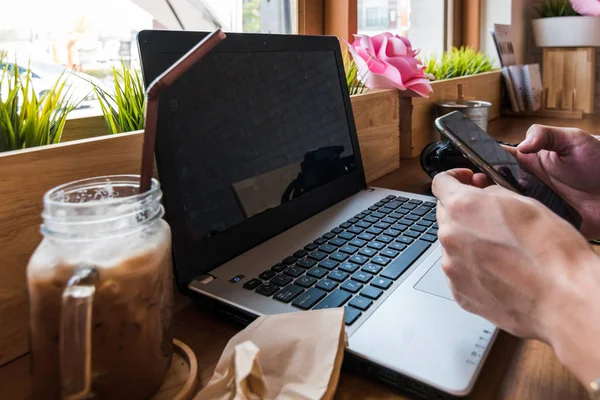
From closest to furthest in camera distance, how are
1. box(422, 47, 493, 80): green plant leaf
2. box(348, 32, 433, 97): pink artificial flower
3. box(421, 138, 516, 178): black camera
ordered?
box(421, 138, 516, 178): black camera
box(348, 32, 433, 97): pink artificial flower
box(422, 47, 493, 80): green plant leaf

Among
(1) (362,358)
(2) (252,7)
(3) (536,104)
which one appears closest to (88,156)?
(1) (362,358)

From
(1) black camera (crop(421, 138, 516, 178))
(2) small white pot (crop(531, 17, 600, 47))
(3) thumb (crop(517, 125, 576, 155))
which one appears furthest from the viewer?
(2) small white pot (crop(531, 17, 600, 47))

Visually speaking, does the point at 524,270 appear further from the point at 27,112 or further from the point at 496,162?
the point at 27,112

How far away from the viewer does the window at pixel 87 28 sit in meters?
0.69

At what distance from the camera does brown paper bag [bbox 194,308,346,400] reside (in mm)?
330

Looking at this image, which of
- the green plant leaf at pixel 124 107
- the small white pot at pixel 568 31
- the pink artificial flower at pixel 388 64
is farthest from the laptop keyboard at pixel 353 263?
the small white pot at pixel 568 31

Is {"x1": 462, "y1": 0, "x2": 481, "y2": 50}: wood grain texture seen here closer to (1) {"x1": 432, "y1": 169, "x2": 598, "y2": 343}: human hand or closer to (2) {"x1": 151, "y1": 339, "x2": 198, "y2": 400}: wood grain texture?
(1) {"x1": 432, "y1": 169, "x2": 598, "y2": 343}: human hand

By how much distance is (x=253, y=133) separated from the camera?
634 mm

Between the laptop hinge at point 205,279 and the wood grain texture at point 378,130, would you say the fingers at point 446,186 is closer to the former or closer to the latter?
the laptop hinge at point 205,279

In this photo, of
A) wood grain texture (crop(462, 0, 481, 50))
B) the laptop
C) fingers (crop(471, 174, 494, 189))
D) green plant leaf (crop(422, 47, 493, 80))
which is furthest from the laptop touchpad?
wood grain texture (crop(462, 0, 481, 50))

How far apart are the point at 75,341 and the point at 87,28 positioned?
0.64 meters

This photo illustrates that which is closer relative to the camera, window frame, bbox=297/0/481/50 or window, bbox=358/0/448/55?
window frame, bbox=297/0/481/50

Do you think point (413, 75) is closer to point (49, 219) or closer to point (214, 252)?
point (214, 252)

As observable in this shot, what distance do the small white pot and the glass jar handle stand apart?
224 cm
